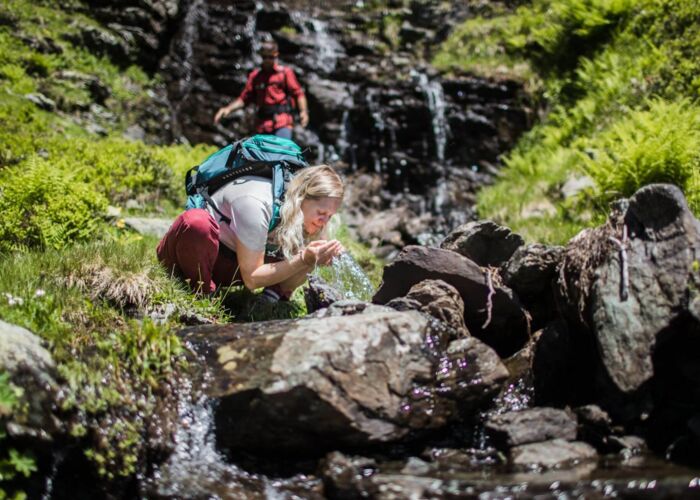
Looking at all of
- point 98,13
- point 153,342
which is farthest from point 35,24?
point 153,342

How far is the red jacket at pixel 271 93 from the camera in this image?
10.5 m

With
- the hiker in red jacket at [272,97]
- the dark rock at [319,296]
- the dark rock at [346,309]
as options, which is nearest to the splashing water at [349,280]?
the dark rock at [319,296]

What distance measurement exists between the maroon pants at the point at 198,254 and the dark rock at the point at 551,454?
9.17ft

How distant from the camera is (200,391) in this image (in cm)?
405

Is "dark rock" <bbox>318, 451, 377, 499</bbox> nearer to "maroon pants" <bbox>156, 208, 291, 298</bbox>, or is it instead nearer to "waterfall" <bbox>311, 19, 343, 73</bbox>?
"maroon pants" <bbox>156, 208, 291, 298</bbox>

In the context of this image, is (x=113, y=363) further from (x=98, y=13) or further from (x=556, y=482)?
(x=98, y=13)

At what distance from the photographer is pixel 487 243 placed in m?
5.29

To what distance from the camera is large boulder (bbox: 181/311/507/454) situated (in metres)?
3.79

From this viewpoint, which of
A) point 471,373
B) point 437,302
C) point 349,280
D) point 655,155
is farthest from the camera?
point 655,155

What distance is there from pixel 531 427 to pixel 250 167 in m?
2.89

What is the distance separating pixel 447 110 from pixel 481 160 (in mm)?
1430

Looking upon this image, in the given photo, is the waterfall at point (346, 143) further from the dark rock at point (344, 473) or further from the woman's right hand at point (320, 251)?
the dark rock at point (344, 473)

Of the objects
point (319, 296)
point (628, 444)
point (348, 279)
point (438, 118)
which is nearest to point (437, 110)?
point (438, 118)

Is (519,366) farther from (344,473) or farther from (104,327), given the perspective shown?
(104,327)
